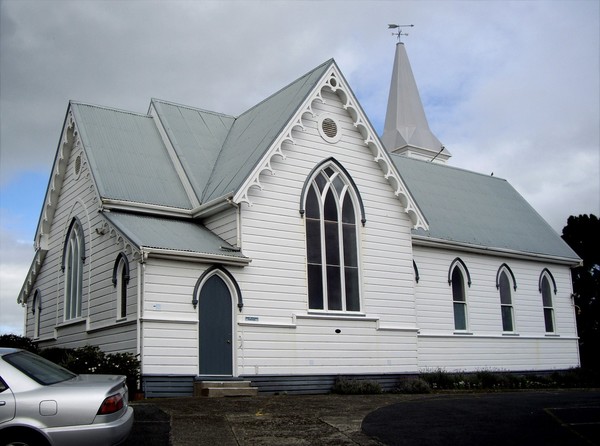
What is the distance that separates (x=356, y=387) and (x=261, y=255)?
14.8 ft

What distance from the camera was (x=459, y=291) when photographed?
2794 centimetres

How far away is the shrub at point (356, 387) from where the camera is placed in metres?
20.7

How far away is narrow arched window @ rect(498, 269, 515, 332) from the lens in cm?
2923

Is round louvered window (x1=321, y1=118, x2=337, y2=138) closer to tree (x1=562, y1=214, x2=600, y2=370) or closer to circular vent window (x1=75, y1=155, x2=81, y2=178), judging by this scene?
circular vent window (x1=75, y1=155, x2=81, y2=178)

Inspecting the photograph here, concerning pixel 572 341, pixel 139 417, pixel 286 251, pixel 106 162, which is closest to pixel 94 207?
pixel 106 162

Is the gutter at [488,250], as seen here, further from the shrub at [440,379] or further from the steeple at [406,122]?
the steeple at [406,122]

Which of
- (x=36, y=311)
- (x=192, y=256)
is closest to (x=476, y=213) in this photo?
(x=192, y=256)

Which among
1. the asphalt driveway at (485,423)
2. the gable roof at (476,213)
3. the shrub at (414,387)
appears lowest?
the asphalt driveway at (485,423)

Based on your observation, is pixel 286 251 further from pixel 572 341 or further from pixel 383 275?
pixel 572 341

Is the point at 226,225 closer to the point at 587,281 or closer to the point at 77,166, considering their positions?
the point at 77,166

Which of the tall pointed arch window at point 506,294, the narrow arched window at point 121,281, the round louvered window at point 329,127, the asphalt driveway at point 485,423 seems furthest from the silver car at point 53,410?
the tall pointed arch window at point 506,294

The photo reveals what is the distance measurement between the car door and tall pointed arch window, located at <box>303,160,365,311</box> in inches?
506

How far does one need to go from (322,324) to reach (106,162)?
7914mm

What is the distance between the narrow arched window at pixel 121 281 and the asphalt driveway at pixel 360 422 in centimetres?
368
